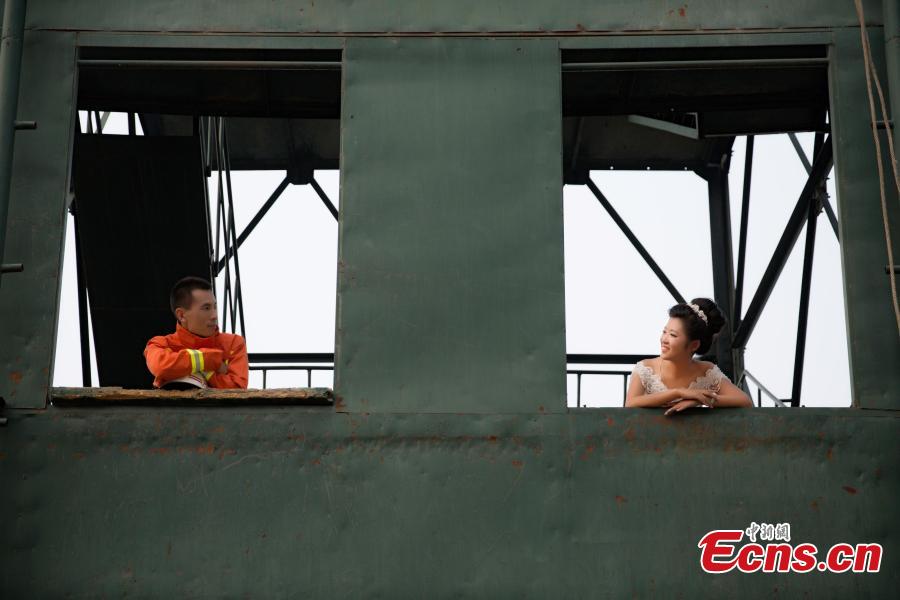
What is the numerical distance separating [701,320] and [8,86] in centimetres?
380

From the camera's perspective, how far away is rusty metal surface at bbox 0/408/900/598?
625 centimetres

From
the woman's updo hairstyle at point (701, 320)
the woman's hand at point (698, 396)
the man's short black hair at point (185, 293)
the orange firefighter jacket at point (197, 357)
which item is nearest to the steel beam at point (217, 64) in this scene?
the man's short black hair at point (185, 293)

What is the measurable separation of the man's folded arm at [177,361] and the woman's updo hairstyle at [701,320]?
2.52 metres

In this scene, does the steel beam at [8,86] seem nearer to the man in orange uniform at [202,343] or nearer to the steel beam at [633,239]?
the man in orange uniform at [202,343]

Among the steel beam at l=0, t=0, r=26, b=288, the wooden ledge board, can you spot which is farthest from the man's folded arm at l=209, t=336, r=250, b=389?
the steel beam at l=0, t=0, r=26, b=288

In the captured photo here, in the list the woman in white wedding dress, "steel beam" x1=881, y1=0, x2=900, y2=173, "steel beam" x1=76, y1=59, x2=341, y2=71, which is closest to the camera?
"steel beam" x1=881, y1=0, x2=900, y2=173

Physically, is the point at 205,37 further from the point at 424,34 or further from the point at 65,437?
the point at 65,437

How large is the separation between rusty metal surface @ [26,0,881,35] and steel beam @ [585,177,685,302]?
7.63 meters

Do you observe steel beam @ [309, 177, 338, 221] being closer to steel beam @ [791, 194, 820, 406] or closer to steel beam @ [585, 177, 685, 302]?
steel beam @ [585, 177, 685, 302]

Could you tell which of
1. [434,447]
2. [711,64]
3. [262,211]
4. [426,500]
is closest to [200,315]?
[434,447]

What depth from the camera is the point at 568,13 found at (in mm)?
7109

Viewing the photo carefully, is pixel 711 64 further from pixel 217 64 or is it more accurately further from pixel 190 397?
pixel 190 397

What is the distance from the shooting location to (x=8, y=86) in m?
6.66

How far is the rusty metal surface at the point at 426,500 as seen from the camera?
625 centimetres
